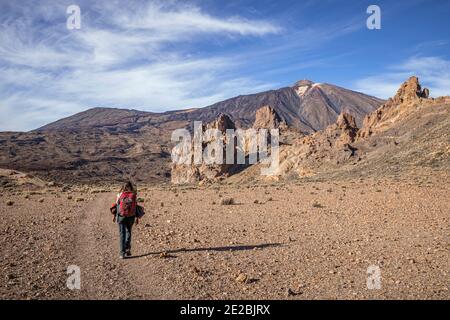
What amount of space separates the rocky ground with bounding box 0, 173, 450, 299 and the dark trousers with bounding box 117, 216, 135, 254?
32 cm

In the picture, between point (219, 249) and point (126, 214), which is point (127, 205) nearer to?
point (126, 214)

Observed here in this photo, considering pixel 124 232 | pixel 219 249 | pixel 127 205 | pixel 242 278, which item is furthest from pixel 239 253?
pixel 127 205

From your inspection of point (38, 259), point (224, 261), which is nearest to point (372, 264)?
point (224, 261)

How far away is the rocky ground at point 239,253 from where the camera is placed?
6348 mm

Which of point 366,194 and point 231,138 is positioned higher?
point 231,138

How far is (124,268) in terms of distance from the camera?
7625 millimetres

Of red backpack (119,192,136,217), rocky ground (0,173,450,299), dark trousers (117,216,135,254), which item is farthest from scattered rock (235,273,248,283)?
red backpack (119,192,136,217)

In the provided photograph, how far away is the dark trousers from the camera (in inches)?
335

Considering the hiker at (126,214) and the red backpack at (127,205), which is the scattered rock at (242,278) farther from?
the red backpack at (127,205)

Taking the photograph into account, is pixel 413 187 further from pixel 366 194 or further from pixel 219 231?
pixel 219 231
